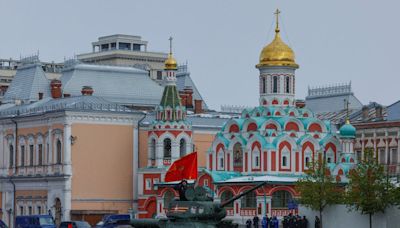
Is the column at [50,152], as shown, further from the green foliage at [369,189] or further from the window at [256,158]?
the green foliage at [369,189]

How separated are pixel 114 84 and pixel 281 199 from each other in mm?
16722

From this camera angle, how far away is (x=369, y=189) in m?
47.7

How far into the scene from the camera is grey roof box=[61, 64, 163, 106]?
2886 inches

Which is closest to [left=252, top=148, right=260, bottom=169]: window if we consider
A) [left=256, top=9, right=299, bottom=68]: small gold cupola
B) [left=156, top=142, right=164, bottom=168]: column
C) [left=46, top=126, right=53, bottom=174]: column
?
[left=256, top=9, right=299, bottom=68]: small gold cupola

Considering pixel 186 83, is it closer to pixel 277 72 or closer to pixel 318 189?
pixel 277 72

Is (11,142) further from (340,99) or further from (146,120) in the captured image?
(340,99)

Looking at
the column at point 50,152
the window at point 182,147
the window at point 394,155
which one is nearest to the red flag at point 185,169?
the window at point 182,147

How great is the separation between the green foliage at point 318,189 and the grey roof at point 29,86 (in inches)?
949

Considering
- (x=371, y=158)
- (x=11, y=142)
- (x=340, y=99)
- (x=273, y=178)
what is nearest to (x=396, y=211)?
(x=371, y=158)

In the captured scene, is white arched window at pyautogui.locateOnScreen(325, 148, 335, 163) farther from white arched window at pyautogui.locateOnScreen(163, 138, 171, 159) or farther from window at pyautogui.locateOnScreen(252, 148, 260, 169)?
white arched window at pyautogui.locateOnScreen(163, 138, 171, 159)

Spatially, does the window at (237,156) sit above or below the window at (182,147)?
below

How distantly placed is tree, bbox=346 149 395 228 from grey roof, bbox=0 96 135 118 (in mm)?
19999

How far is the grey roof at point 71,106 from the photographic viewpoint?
217ft

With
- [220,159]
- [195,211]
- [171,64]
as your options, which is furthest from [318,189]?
[195,211]
